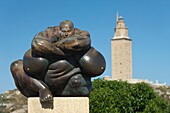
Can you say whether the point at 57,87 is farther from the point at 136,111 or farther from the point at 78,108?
the point at 136,111

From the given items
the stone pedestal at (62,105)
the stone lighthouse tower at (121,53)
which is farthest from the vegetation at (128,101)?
the stone lighthouse tower at (121,53)

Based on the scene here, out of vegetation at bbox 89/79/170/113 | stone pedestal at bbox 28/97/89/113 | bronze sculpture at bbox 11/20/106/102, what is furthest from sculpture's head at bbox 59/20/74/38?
vegetation at bbox 89/79/170/113

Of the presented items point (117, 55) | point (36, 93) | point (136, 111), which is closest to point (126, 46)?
point (117, 55)

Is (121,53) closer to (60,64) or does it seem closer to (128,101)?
(128,101)

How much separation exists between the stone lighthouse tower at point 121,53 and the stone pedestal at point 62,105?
84.6 metres

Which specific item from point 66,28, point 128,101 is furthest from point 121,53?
point 66,28

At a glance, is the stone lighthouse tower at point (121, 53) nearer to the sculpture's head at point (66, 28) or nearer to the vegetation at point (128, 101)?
the vegetation at point (128, 101)

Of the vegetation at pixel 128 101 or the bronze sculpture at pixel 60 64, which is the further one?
the vegetation at pixel 128 101

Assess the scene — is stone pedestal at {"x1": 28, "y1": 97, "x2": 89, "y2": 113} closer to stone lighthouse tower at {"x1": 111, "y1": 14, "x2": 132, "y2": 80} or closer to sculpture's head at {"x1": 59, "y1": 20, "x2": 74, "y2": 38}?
sculpture's head at {"x1": 59, "y1": 20, "x2": 74, "y2": 38}

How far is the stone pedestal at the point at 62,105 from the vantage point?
23.8 feet

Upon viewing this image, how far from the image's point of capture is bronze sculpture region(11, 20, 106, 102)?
7113mm

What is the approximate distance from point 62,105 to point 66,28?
1.30 meters

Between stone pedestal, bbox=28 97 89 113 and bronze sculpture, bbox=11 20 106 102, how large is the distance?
11 centimetres

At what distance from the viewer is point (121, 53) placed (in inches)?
3701
